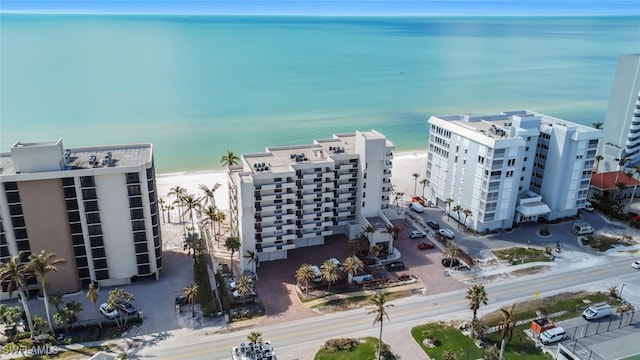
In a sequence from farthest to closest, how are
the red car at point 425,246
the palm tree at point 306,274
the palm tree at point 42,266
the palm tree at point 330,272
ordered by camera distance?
the red car at point 425,246, the palm tree at point 330,272, the palm tree at point 306,274, the palm tree at point 42,266

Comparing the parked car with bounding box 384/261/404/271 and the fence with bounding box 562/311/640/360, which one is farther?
the parked car with bounding box 384/261/404/271

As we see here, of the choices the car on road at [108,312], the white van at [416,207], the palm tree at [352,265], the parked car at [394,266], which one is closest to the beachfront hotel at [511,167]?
the white van at [416,207]

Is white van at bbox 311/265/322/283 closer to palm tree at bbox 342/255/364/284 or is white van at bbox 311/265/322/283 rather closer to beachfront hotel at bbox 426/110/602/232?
palm tree at bbox 342/255/364/284

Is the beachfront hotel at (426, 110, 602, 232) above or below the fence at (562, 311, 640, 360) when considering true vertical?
above

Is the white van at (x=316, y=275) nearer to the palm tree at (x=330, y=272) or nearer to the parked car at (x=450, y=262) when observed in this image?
the palm tree at (x=330, y=272)

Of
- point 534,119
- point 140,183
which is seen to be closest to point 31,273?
point 140,183

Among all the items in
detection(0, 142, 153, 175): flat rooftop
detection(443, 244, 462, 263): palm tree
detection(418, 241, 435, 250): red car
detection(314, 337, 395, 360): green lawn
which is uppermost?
detection(0, 142, 153, 175): flat rooftop

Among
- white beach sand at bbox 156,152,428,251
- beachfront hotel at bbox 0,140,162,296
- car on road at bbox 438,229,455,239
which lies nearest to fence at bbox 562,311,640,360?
car on road at bbox 438,229,455,239
